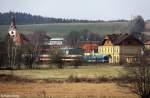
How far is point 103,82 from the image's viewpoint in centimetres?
4756

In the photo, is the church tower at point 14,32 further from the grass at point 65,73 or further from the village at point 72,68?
the grass at point 65,73

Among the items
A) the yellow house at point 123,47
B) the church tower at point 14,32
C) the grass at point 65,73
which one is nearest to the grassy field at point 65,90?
the grass at point 65,73

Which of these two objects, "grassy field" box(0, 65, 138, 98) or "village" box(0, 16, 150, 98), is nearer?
"grassy field" box(0, 65, 138, 98)

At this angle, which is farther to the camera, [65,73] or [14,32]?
[14,32]

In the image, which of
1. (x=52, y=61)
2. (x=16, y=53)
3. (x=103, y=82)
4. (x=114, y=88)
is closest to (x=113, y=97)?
(x=114, y=88)

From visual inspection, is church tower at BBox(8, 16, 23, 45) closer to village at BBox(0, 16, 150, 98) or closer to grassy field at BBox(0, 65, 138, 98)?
village at BBox(0, 16, 150, 98)

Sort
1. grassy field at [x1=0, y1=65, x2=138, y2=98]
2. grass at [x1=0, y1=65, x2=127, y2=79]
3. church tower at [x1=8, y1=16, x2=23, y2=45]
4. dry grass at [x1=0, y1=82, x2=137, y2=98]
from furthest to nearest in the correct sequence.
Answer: church tower at [x1=8, y1=16, x2=23, y2=45]
grass at [x1=0, y1=65, x2=127, y2=79]
grassy field at [x1=0, y1=65, x2=138, y2=98]
dry grass at [x1=0, y1=82, x2=137, y2=98]

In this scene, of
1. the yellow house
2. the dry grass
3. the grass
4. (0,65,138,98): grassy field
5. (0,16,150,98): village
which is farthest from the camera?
the yellow house

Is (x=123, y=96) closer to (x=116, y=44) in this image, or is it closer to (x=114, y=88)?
(x=114, y=88)

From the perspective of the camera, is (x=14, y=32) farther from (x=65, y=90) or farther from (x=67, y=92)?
(x=67, y=92)

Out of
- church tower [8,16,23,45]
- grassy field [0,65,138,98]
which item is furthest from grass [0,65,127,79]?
church tower [8,16,23,45]

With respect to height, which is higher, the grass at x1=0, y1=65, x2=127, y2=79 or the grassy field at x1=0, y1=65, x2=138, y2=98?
the grassy field at x1=0, y1=65, x2=138, y2=98

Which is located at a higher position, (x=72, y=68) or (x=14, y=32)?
(x=14, y=32)

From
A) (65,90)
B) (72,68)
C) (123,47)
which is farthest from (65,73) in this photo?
(123,47)
